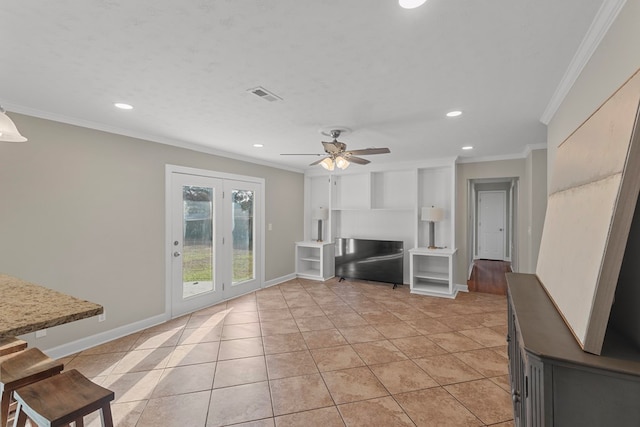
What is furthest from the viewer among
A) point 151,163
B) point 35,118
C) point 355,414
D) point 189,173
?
point 189,173

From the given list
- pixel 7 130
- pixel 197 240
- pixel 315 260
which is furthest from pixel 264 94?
pixel 315 260

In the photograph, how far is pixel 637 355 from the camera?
931mm

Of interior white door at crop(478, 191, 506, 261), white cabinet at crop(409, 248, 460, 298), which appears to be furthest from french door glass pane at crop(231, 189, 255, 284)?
interior white door at crop(478, 191, 506, 261)

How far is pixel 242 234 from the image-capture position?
204 inches

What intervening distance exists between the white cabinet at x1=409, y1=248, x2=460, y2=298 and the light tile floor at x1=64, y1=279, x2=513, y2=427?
Answer: 24.9 inches

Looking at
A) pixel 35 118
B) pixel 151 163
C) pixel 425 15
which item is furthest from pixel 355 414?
pixel 35 118

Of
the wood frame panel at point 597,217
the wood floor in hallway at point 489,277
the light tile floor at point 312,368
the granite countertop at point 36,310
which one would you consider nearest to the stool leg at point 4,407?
the granite countertop at point 36,310

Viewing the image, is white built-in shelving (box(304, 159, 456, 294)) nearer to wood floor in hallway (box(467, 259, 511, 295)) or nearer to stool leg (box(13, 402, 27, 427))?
wood floor in hallway (box(467, 259, 511, 295))

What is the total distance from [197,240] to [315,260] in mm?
2632

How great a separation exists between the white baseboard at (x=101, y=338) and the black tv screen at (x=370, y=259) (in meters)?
3.44

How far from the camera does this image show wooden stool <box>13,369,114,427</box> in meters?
1.18

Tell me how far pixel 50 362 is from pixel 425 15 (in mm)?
2673

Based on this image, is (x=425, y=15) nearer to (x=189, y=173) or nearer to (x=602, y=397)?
(x=602, y=397)

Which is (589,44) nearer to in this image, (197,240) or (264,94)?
(264,94)
